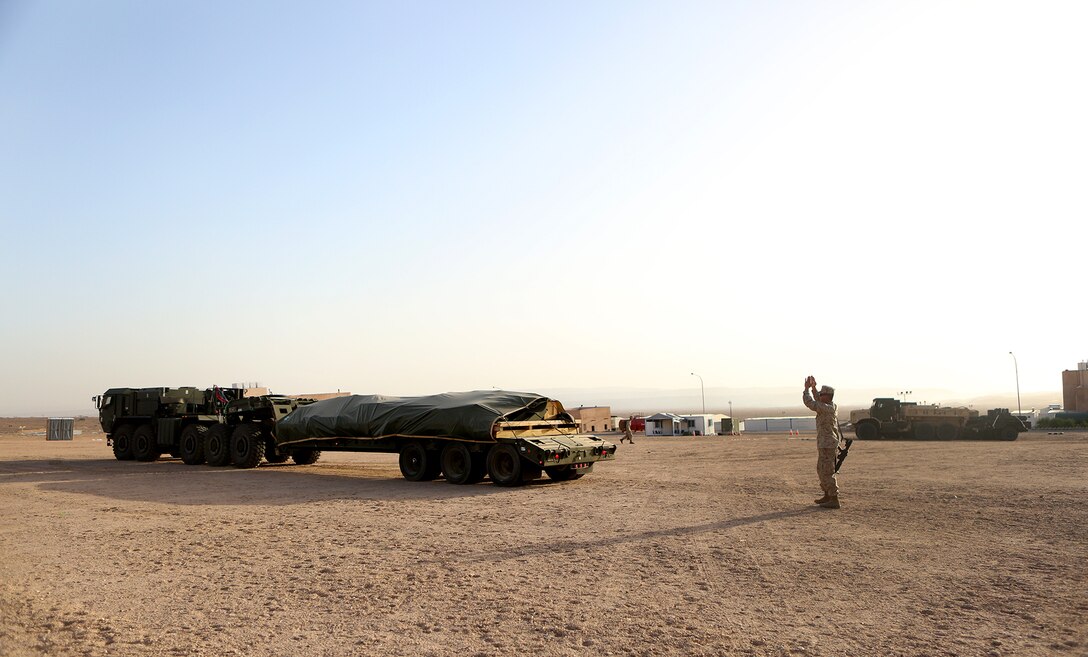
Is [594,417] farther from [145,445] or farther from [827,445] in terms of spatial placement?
[827,445]

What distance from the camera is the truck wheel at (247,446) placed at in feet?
81.3

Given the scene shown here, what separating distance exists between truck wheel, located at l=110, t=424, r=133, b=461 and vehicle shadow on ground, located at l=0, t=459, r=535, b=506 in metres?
2.22

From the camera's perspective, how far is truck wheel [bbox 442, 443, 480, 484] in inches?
733

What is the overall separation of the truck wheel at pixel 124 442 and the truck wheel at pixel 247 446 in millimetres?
6134

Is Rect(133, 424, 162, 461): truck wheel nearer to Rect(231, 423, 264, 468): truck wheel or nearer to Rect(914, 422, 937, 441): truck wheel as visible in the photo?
Rect(231, 423, 264, 468): truck wheel

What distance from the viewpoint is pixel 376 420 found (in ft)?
65.9

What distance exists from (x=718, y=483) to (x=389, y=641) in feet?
41.3

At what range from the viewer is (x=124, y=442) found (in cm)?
2912

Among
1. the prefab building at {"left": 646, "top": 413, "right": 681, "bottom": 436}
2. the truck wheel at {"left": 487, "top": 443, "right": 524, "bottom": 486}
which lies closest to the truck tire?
the truck wheel at {"left": 487, "top": 443, "right": 524, "bottom": 486}

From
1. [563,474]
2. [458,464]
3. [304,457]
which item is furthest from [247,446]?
[563,474]

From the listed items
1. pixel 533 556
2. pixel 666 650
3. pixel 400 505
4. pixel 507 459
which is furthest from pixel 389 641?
pixel 507 459

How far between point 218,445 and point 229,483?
6.51 m

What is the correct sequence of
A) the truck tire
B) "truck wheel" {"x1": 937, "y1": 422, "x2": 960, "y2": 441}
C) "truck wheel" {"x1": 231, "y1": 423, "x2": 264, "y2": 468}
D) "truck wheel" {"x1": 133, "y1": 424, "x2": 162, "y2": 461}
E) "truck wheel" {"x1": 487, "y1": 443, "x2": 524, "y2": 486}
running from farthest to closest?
"truck wheel" {"x1": 937, "y1": 422, "x2": 960, "y2": 441} → "truck wheel" {"x1": 133, "y1": 424, "x2": 162, "y2": 461} → "truck wheel" {"x1": 231, "y1": 423, "x2": 264, "y2": 468} → the truck tire → "truck wheel" {"x1": 487, "y1": 443, "x2": 524, "y2": 486}

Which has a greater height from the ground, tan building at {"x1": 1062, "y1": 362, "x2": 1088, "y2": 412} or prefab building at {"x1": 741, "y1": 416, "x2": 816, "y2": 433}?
tan building at {"x1": 1062, "y1": 362, "x2": 1088, "y2": 412}
